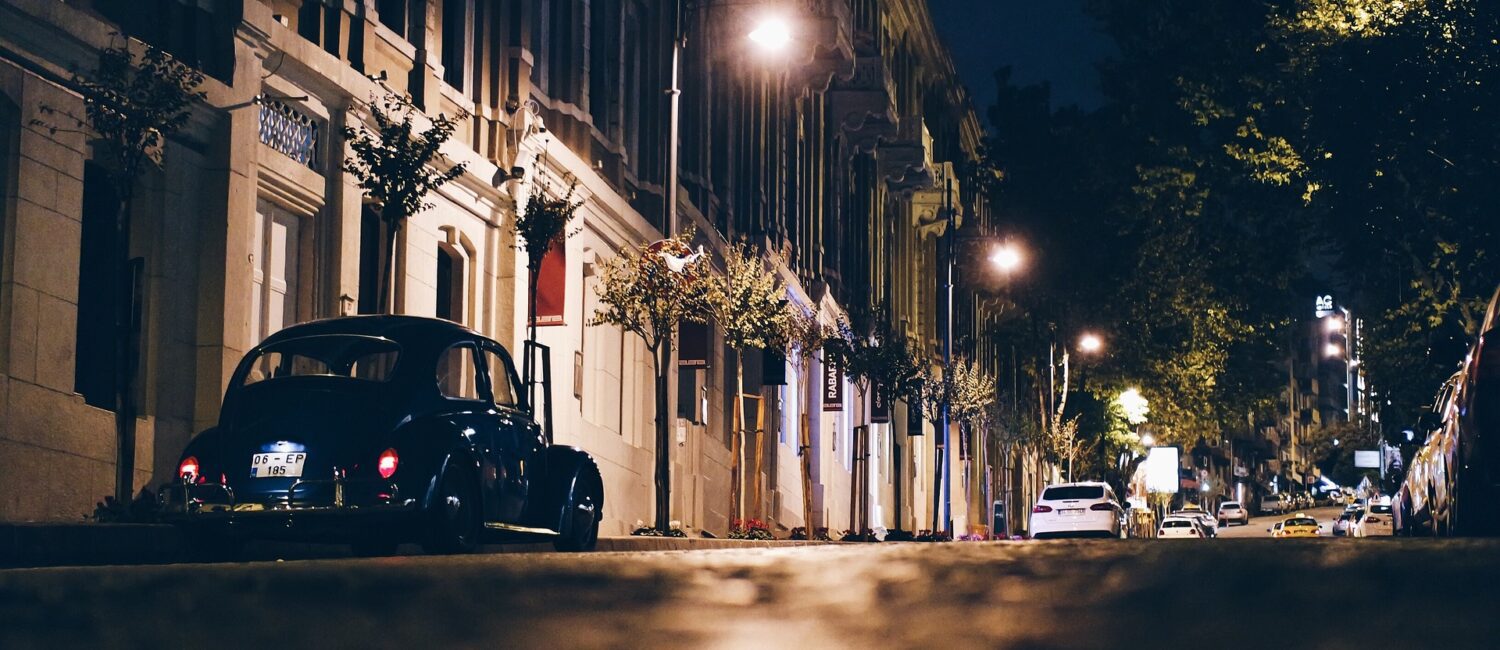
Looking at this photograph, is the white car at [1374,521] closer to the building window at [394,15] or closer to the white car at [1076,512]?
the white car at [1076,512]

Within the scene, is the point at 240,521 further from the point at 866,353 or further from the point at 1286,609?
the point at 866,353

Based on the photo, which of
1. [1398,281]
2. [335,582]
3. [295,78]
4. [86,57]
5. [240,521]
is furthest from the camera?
[1398,281]

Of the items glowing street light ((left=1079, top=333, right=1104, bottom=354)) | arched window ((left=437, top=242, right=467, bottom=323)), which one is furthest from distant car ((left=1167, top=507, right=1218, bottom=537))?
arched window ((left=437, top=242, right=467, bottom=323))

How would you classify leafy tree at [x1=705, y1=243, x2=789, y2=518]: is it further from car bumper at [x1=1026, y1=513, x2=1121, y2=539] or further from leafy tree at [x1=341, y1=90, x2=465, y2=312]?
car bumper at [x1=1026, y1=513, x2=1121, y2=539]

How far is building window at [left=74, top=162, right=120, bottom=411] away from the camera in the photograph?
728 inches

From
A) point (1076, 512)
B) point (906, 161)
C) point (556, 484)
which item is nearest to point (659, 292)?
point (556, 484)

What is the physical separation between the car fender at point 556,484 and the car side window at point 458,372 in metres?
1.23

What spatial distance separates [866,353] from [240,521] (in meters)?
29.7

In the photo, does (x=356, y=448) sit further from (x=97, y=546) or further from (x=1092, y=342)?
(x=1092, y=342)

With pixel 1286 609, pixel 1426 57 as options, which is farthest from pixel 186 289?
pixel 1286 609

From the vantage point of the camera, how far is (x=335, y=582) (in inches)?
66.7

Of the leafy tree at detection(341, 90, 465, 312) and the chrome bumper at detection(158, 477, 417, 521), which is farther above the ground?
the leafy tree at detection(341, 90, 465, 312)

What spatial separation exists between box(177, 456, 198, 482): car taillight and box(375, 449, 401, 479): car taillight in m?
1.24

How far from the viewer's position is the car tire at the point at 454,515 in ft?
45.6
